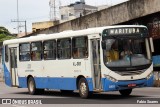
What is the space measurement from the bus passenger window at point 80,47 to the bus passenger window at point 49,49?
5.85 ft

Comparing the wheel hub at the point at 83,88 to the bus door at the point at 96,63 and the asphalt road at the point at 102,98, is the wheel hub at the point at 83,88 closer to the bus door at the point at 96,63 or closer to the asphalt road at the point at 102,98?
the asphalt road at the point at 102,98

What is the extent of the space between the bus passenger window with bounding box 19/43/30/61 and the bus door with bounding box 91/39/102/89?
6.40 meters

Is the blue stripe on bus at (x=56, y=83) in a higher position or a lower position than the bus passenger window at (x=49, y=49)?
lower

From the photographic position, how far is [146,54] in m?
20.1

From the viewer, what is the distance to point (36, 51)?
25031 mm

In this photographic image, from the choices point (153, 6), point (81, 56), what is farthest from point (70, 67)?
point (153, 6)

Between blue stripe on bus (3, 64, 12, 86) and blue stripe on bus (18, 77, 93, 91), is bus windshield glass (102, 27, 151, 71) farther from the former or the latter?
blue stripe on bus (3, 64, 12, 86)

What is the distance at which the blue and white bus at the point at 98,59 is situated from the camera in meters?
19.4

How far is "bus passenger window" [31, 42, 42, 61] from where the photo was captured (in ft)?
80.8

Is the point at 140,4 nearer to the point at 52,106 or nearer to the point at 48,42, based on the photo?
the point at 48,42

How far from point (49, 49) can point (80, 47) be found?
9.66 ft

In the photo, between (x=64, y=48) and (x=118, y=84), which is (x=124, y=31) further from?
(x=64, y=48)

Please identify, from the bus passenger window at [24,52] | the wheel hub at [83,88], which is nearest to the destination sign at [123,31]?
the wheel hub at [83,88]

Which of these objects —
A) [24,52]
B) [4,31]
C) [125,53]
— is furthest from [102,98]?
[4,31]
